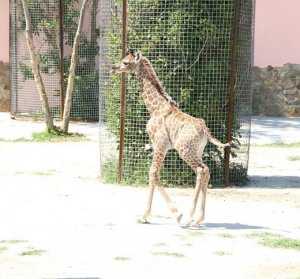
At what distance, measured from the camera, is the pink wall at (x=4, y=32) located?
1997 cm

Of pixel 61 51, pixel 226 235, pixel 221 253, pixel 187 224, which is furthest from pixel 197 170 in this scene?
pixel 61 51

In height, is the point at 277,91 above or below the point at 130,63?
below

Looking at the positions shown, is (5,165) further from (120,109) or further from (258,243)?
(258,243)

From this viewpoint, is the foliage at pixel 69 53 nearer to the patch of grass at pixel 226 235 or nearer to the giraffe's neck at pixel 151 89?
the giraffe's neck at pixel 151 89

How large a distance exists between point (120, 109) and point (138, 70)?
1.83 metres

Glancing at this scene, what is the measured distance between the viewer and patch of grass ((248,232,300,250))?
7.04 metres

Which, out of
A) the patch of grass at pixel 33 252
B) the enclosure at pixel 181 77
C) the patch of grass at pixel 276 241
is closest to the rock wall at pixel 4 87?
the enclosure at pixel 181 77

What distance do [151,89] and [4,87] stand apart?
12.4 metres

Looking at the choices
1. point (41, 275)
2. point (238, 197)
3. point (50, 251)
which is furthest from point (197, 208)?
point (41, 275)

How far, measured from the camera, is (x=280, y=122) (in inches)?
746

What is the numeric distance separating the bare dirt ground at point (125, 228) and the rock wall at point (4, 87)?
8.17 metres

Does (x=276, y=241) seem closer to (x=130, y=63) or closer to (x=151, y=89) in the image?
(x=151, y=89)

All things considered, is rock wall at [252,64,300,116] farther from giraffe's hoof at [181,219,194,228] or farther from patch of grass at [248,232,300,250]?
patch of grass at [248,232,300,250]

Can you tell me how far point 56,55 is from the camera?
18.4m
